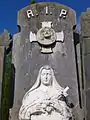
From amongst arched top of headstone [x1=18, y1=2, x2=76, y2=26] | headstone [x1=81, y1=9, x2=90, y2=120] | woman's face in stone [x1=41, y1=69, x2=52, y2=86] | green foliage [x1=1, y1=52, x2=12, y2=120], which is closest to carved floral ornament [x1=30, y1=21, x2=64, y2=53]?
arched top of headstone [x1=18, y1=2, x2=76, y2=26]

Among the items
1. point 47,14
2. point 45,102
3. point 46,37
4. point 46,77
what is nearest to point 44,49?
point 46,37

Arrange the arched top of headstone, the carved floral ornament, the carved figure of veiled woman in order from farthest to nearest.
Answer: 1. the arched top of headstone
2. the carved floral ornament
3. the carved figure of veiled woman

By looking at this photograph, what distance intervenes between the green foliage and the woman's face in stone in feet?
3.88

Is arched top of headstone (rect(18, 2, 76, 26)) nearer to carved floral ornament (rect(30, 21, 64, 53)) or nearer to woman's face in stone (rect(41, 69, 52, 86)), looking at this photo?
carved floral ornament (rect(30, 21, 64, 53))

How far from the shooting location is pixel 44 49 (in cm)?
769

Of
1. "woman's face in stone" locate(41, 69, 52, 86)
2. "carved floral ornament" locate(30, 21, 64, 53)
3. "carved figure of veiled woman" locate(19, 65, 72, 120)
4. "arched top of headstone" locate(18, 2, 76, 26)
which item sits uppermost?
"arched top of headstone" locate(18, 2, 76, 26)

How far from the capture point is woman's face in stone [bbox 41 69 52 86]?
21.8 feet

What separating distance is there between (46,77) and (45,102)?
2.00 feet

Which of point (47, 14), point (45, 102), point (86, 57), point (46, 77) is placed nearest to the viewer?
point (45, 102)

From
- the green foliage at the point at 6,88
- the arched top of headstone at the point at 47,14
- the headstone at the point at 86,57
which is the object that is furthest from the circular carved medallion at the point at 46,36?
the green foliage at the point at 6,88

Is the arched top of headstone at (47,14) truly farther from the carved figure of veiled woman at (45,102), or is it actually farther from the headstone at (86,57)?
the carved figure of veiled woman at (45,102)

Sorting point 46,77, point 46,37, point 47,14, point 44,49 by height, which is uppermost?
point 47,14

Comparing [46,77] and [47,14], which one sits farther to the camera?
[47,14]

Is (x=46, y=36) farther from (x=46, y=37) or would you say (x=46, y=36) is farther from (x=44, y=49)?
(x=44, y=49)
